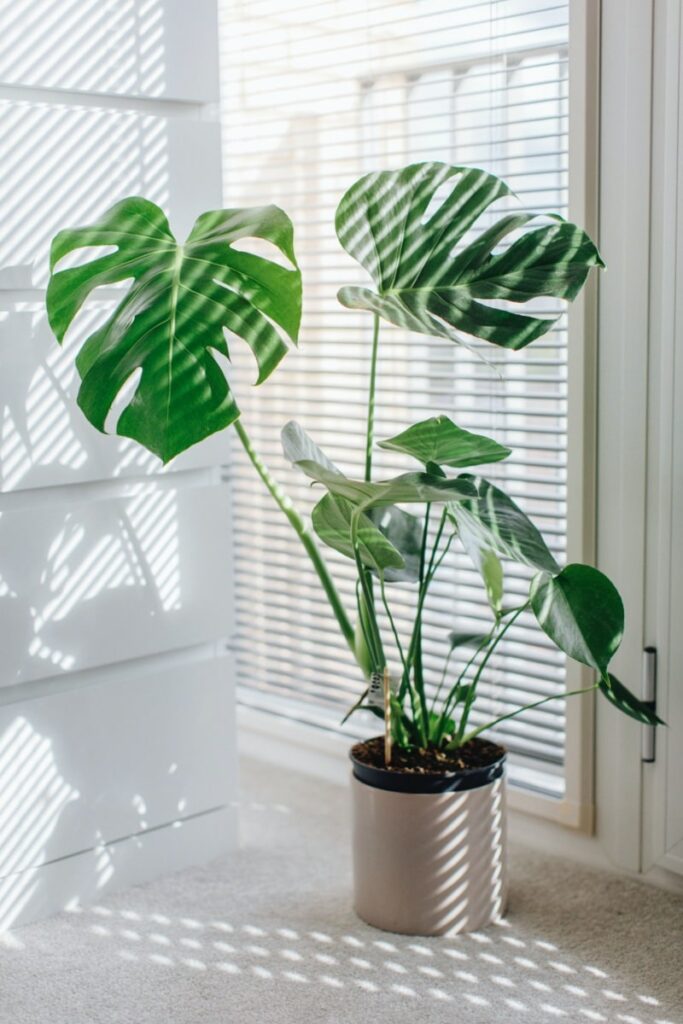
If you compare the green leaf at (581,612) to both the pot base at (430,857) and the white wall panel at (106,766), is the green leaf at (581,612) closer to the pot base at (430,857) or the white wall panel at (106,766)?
the pot base at (430,857)

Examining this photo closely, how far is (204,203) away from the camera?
194 centimetres

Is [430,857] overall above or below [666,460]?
below

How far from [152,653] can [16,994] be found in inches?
20.5

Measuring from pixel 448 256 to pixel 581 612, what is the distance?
0.49 metres

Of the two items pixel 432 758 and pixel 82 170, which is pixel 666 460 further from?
pixel 82 170

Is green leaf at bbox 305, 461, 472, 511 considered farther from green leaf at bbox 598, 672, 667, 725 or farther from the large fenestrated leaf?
green leaf at bbox 598, 672, 667, 725

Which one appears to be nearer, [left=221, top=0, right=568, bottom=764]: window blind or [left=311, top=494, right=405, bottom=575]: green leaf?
[left=311, top=494, right=405, bottom=575]: green leaf

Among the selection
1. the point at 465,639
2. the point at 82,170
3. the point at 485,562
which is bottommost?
the point at 465,639

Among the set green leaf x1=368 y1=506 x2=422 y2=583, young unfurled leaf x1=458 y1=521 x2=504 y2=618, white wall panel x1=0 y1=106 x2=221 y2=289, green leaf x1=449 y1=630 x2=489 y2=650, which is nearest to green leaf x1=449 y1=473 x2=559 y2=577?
young unfurled leaf x1=458 y1=521 x2=504 y2=618

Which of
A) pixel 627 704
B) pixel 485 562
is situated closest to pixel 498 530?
pixel 485 562

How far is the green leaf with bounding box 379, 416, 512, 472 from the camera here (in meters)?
1.59

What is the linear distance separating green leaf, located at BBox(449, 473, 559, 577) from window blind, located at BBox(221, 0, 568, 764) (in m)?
0.34

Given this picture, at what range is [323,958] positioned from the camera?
1.73 metres

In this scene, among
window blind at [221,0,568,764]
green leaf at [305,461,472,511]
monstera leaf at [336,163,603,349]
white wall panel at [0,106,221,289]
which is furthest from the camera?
window blind at [221,0,568,764]
